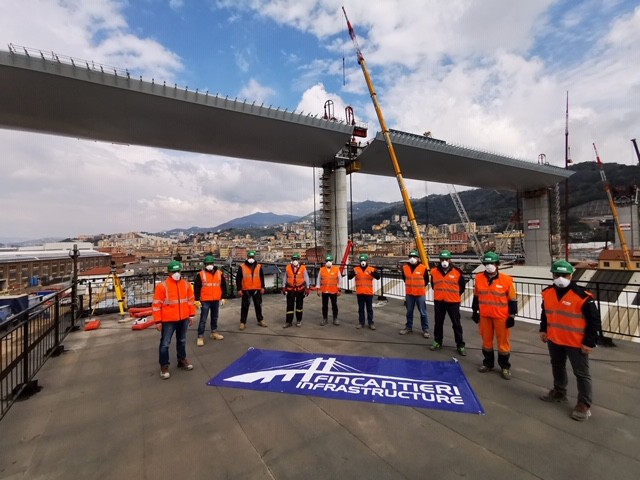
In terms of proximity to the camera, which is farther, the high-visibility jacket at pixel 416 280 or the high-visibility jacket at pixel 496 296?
the high-visibility jacket at pixel 416 280

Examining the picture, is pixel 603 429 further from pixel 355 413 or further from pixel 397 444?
pixel 355 413

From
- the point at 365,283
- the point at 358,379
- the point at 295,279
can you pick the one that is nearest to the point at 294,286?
the point at 295,279

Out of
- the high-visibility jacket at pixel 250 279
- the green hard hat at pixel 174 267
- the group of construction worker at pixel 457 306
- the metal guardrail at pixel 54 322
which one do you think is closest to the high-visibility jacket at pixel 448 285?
the group of construction worker at pixel 457 306

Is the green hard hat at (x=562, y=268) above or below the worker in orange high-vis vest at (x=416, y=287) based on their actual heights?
above

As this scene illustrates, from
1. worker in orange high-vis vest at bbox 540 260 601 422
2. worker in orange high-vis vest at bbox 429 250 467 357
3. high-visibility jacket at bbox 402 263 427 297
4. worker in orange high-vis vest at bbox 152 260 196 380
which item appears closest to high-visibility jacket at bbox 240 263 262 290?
Answer: worker in orange high-vis vest at bbox 152 260 196 380

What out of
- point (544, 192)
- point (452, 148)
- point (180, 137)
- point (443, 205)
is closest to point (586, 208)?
point (443, 205)

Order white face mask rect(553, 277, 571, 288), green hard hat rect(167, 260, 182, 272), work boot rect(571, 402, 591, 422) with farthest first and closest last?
1. green hard hat rect(167, 260, 182, 272)
2. white face mask rect(553, 277, 571, 288)
3. work boot rect(571, 402, 591, 422)

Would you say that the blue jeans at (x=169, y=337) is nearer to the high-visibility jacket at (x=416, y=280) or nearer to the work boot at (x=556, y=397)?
the high-visibility jacket at (x=416, y=280)

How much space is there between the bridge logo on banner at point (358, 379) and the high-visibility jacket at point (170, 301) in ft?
3.79

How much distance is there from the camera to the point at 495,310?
4324 millimetres

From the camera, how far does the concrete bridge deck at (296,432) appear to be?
2.51m

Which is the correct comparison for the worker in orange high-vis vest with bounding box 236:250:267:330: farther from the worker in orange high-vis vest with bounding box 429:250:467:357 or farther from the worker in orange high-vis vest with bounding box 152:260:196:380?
the worker in orange high-vis vest with bounding box 429:250:467:357

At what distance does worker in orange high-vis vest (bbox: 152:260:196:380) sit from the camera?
4473 mm

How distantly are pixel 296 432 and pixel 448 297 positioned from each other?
3.60 m
